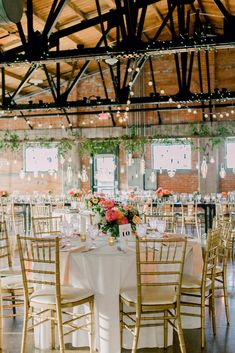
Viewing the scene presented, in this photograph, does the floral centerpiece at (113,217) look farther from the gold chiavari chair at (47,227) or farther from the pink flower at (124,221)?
the gold chiavari chair at (47,227)

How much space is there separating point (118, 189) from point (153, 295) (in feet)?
38.0

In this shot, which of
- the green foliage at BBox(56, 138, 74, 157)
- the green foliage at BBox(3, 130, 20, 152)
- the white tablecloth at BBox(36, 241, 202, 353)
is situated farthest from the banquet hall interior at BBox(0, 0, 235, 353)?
the green foliage at BBox(56, 138, 74, 157)

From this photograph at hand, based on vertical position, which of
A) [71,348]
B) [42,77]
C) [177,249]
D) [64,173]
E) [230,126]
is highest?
[42,77]

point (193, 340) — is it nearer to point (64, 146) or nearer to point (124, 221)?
point (124, 221)

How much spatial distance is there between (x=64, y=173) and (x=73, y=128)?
1510 mm

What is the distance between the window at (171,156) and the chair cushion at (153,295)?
11019mm

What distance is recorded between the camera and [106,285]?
172 inches

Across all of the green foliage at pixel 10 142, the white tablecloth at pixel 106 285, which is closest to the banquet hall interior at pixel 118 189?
the white tablecloth at pixel 106 285

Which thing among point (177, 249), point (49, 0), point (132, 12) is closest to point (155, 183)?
point (49, 0)

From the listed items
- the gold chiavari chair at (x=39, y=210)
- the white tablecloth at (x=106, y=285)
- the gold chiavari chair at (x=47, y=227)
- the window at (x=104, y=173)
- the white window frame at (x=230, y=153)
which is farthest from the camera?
the window at (x=104, y=173)

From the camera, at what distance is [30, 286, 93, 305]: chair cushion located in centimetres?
414

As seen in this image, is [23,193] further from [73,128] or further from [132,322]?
[132,322]

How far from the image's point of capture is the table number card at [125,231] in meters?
4.86

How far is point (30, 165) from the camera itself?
16750 mm
